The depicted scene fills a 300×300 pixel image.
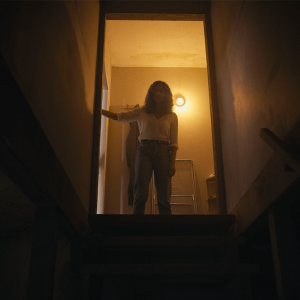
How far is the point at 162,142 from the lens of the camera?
3131 mm

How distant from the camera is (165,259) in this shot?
2.56m

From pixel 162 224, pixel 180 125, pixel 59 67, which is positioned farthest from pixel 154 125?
pixel 180 125

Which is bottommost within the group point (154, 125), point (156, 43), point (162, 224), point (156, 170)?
point (162, 224)

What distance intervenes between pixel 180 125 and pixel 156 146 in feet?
7.71

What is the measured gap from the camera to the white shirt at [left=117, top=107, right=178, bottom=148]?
3.14 m

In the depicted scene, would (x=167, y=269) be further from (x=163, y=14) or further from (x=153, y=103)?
(x=163, y=14)

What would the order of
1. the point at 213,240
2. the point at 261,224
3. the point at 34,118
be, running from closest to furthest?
the point at 34,118 < the point at 261,224 < the point at 213,240

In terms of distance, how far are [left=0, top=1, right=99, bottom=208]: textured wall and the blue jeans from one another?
465 mm

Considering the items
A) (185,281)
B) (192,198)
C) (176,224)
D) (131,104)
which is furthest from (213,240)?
(131,104)

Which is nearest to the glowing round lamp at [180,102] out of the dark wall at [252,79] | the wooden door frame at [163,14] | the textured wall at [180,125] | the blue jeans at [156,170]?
the textured wall at [180,125]

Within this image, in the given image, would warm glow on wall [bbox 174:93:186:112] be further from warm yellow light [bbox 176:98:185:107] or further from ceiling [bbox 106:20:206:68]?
ceiling [bbox 106:20:206:68]

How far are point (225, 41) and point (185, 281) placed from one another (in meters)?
2.07

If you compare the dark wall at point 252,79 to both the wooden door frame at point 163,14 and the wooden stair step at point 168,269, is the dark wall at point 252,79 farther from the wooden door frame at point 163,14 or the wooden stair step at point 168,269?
the wooden stair step at point 168,269

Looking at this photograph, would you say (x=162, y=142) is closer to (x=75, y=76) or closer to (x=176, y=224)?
(x=176, y=224)
